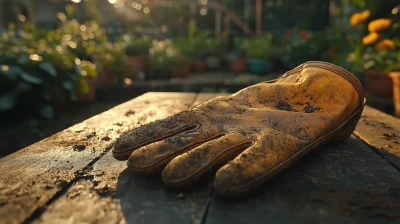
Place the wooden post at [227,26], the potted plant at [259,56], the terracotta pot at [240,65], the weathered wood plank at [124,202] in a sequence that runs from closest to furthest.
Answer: the weathered wood plank at [124,202]
the potted plant at [259,56]
the terracotta pot at [240,65]
the wooden post at [227,26]

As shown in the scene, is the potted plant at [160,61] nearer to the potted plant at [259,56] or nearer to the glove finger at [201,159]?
the potted plant at [259,56]

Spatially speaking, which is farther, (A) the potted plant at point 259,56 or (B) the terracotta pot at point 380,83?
(A) the potted plant at point 259,56

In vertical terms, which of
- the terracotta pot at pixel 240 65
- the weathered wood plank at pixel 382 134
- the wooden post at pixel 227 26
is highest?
the wooden post at pixel 227 26

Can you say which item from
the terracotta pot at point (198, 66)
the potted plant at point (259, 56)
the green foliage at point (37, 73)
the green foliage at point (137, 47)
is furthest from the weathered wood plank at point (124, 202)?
the terracotta pot at point (198, 66)

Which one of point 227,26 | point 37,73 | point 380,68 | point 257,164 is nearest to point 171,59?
point 37,73

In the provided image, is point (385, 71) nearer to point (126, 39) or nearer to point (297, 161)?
point (297, 161)

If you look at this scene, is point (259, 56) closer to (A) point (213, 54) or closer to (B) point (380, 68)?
(A) point (213, 54)

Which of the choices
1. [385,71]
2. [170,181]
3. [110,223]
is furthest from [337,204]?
[385,71]
